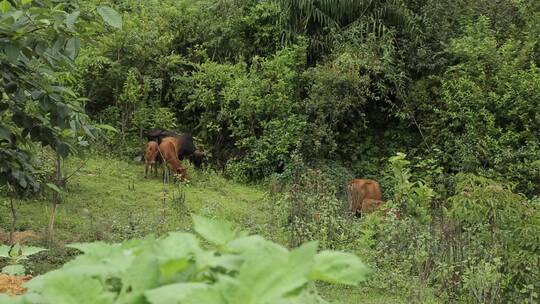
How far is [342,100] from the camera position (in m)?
12.8

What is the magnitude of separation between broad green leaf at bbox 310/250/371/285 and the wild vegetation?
15.0 ft

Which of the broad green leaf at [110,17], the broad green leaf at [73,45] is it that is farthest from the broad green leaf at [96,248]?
the broad green leaf at [73,45]

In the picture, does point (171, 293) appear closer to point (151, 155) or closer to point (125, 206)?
point (125, 206)

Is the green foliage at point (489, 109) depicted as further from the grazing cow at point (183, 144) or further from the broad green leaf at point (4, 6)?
the broad green leaf at point (4, 6)

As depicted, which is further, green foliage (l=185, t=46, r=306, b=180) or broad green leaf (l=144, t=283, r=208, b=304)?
green foliage (l=185, t=46, r=306, b=180)

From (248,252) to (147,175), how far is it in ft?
36.1

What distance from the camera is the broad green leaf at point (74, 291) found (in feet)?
3.89

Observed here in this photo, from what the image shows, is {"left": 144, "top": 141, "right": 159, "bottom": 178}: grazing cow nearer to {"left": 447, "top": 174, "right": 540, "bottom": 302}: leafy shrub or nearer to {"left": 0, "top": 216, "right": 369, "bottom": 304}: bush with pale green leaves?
{"left": 447, "top": 174, "right": 540, "bottom": 302}: leafy shrub

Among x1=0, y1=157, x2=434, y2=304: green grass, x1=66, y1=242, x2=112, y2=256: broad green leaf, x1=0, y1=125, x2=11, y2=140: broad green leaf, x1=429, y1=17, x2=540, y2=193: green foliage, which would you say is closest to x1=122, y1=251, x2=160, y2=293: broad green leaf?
x1=66, y1=242, x2=112, y2=256: broad green leaf

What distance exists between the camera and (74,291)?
1.20m

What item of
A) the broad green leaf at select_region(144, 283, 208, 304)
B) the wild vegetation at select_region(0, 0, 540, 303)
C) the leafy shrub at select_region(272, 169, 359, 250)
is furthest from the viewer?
the leafy shrub at select_region(272, 169, 359, 250)

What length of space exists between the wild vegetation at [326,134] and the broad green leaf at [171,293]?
466 centimetres

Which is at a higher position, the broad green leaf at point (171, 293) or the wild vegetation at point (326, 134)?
the broad green leaf at point (171, 293)

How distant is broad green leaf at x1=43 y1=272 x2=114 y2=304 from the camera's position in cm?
119
